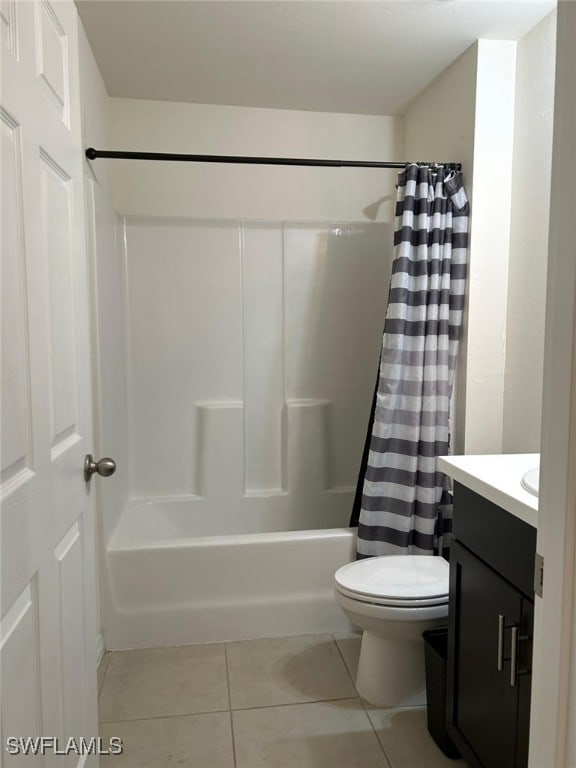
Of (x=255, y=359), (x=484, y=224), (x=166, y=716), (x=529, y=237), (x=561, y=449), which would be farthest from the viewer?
(x=255, y=359)

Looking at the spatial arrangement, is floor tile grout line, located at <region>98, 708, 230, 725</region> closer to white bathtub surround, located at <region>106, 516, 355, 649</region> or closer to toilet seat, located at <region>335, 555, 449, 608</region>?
white bathtub surround, located at <region>106, 516, 355, 649</region>

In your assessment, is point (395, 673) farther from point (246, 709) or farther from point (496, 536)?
point (496, 536)

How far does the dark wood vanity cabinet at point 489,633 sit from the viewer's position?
118 centimetres

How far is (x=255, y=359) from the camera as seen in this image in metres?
2.99

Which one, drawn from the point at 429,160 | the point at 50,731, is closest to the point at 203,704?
the point at 50,731

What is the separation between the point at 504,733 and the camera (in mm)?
1260

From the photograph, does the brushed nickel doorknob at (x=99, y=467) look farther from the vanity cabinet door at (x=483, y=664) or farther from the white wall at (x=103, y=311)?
the vanity cabinet door at (x=483, y=664)

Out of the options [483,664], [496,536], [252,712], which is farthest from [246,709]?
[496,536]

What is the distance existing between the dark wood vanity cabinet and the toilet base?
33 cm

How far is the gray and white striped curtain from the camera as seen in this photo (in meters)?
2.14

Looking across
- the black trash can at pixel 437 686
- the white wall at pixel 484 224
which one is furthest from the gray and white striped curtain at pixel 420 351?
the black trash can at pixel 437 686

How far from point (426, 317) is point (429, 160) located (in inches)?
33.3

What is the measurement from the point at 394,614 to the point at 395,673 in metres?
0.29

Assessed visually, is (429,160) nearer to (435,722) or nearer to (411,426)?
(411,426)
